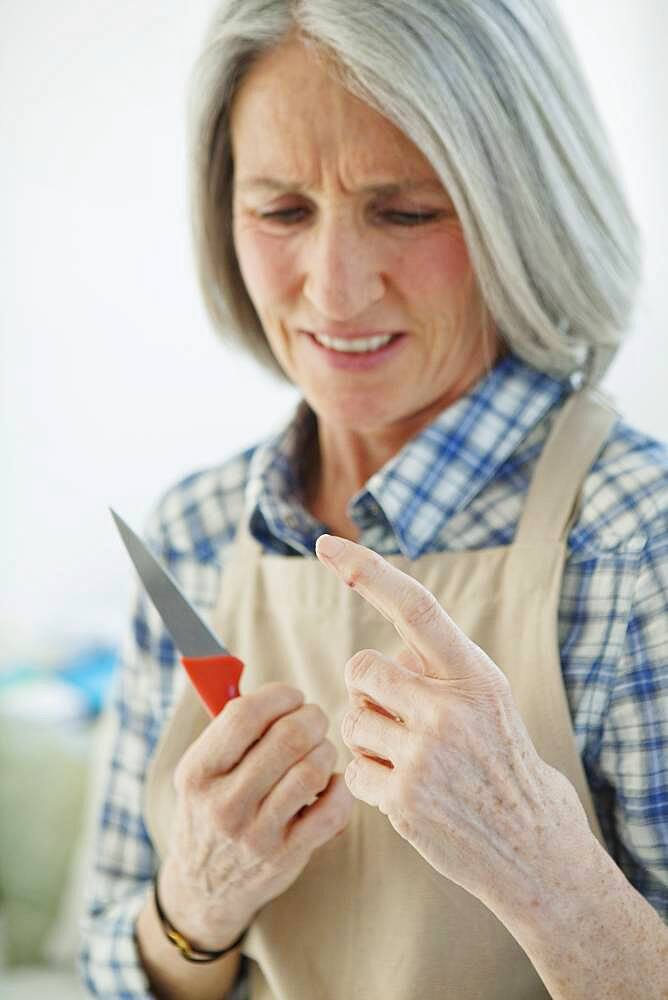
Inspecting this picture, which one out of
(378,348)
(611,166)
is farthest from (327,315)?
(611,166)

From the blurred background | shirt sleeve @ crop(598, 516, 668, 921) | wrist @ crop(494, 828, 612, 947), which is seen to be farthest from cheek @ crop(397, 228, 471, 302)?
the blurred background

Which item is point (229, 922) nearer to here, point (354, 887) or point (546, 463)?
point (354, 887)

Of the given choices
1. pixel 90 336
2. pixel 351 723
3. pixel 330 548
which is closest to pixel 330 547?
pixel 330 548

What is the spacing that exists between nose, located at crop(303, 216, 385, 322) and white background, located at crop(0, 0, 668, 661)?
4.68 feet

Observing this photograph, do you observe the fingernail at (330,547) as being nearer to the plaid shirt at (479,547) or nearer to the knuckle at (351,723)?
the knuckle at (351,723)

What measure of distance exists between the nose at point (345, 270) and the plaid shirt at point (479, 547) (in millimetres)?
139

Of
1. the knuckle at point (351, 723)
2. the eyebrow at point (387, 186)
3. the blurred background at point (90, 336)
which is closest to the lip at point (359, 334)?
the eyebrow at point (387, 186)

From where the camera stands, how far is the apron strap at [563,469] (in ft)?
3.37

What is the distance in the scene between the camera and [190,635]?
3.24 ft

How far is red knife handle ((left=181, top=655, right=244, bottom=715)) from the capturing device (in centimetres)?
99

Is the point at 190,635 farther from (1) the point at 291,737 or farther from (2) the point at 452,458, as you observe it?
(2) the point at 452,458

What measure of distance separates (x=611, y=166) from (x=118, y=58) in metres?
1.67

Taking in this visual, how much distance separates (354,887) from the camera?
1003 mm

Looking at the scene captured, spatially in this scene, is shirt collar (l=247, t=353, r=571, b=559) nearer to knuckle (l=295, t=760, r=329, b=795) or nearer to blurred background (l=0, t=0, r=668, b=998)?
knuckle (l=295, t=760, r=329, b=795)
